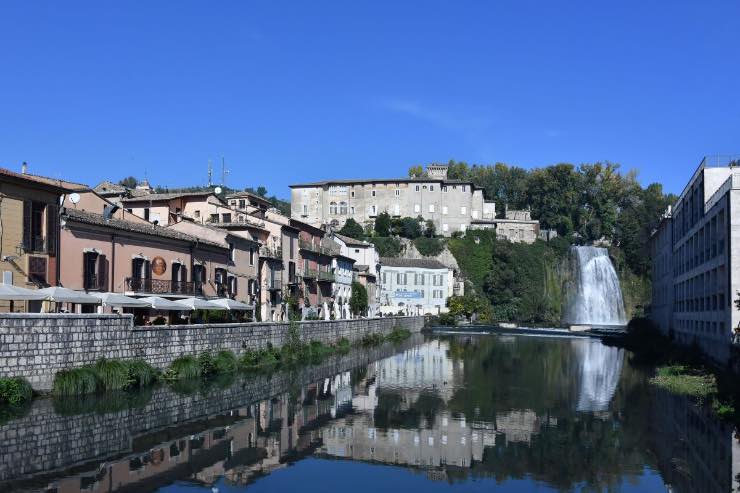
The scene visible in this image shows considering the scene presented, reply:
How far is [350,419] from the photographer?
77.6 ft

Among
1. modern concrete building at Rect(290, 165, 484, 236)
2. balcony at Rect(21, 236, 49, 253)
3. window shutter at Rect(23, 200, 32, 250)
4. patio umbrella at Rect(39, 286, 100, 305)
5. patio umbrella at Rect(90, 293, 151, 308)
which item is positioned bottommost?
patio umbrella at Rect(90, 293, 151, 308)

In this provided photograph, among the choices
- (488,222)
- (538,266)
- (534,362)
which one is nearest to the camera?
(534,362)

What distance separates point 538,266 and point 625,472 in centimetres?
8788

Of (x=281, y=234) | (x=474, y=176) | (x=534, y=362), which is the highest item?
(x=474, y=176)

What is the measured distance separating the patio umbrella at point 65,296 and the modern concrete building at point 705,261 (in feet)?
78.7

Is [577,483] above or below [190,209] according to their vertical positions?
below

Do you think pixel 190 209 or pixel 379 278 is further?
pixel 379 278

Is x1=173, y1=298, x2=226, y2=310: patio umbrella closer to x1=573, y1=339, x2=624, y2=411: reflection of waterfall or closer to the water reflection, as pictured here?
the water reflection

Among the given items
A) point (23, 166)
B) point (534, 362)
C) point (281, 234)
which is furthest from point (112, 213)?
point (534, 362)

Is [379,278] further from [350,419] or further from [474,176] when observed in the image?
[350,419]

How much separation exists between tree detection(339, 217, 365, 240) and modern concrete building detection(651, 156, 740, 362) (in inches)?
2058

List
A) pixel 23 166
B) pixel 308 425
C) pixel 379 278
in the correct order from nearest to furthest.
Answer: pixel 308 425
pixel 23 166
pixel 379 278

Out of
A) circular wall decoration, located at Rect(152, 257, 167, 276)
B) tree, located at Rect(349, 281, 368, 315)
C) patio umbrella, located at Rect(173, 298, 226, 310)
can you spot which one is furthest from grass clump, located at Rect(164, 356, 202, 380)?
tree, located at Rect(349, 281, 368, 315)

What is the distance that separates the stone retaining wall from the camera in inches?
882
